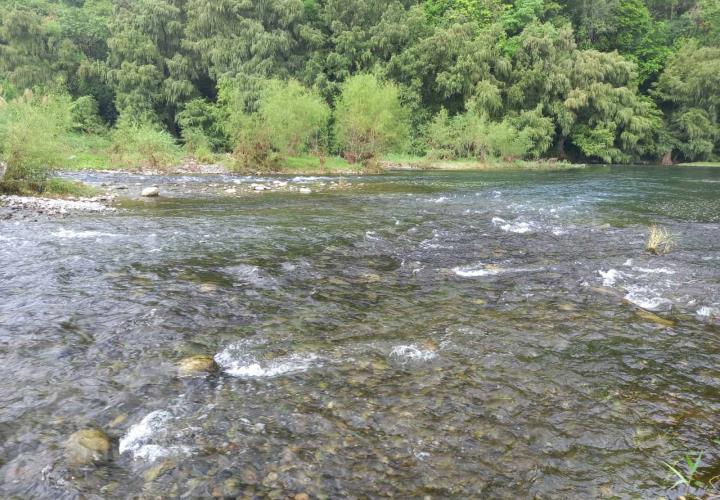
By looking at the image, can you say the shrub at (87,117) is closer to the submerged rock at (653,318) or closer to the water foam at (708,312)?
the submerged rock at (653,318)

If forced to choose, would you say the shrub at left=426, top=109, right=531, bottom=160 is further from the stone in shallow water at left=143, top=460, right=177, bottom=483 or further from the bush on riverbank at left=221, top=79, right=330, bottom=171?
the stone in shallow water at left=143, top=460, right=177, bottom=483

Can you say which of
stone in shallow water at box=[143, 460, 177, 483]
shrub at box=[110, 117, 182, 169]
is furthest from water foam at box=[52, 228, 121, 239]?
shrub at box=[110, 117, 182, 169]

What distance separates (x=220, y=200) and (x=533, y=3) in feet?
189

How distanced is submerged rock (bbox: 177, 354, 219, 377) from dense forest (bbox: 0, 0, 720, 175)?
42390 millimetres

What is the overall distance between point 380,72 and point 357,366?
4863cm

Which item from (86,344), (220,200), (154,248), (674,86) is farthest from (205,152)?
(674,86)

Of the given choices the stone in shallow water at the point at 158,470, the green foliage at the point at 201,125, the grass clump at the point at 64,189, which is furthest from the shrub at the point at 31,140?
the green foliage at the point at 201,125

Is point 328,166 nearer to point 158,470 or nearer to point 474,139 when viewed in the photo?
point 474,139

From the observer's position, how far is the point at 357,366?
18.8ft

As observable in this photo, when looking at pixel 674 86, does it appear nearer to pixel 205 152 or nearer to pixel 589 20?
pixel 589 20

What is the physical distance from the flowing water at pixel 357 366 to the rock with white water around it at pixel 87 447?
0.29 ft

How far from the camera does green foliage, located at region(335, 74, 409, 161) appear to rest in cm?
4016

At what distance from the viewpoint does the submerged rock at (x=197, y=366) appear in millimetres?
5465

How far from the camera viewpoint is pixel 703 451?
4180mm
